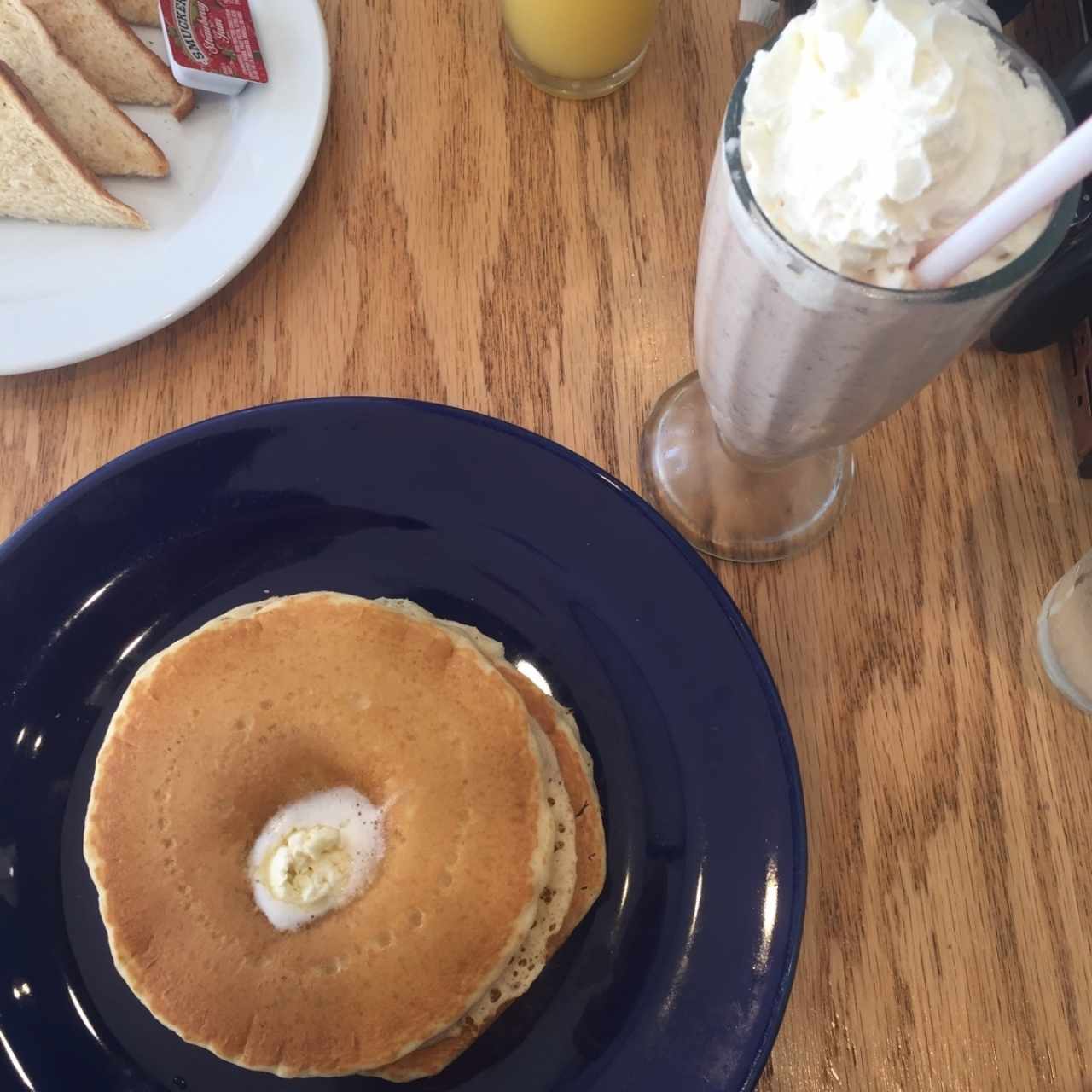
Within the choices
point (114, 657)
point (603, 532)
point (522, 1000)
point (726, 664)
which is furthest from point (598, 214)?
point (522, 1000)

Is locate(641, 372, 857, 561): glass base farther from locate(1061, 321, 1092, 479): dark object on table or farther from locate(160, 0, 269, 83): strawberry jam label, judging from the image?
locate(160, 0, 269, 83): strawberry jam label

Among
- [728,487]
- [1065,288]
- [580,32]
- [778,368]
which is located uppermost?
[580,32]

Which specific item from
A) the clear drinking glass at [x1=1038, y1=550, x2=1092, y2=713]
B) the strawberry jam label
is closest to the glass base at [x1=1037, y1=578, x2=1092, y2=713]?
the clear drinking glass at [x1=1038, y1=550, x2=1092, y2=713]

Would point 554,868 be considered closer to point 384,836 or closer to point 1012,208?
point 384,836

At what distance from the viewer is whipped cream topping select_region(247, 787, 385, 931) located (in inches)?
28.7

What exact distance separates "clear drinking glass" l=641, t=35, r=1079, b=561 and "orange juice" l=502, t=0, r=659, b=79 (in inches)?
15.0

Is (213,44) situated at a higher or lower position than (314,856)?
higher

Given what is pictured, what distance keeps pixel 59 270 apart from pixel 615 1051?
0.92m

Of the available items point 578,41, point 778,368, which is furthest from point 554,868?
point 578,41

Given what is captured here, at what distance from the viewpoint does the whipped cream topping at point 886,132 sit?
1.83 ft

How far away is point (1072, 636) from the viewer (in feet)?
2.94

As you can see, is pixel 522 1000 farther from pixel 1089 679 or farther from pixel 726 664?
pixel 1089 679

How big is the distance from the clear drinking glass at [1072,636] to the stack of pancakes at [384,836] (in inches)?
18.3

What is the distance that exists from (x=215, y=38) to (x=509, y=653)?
0.74 m
